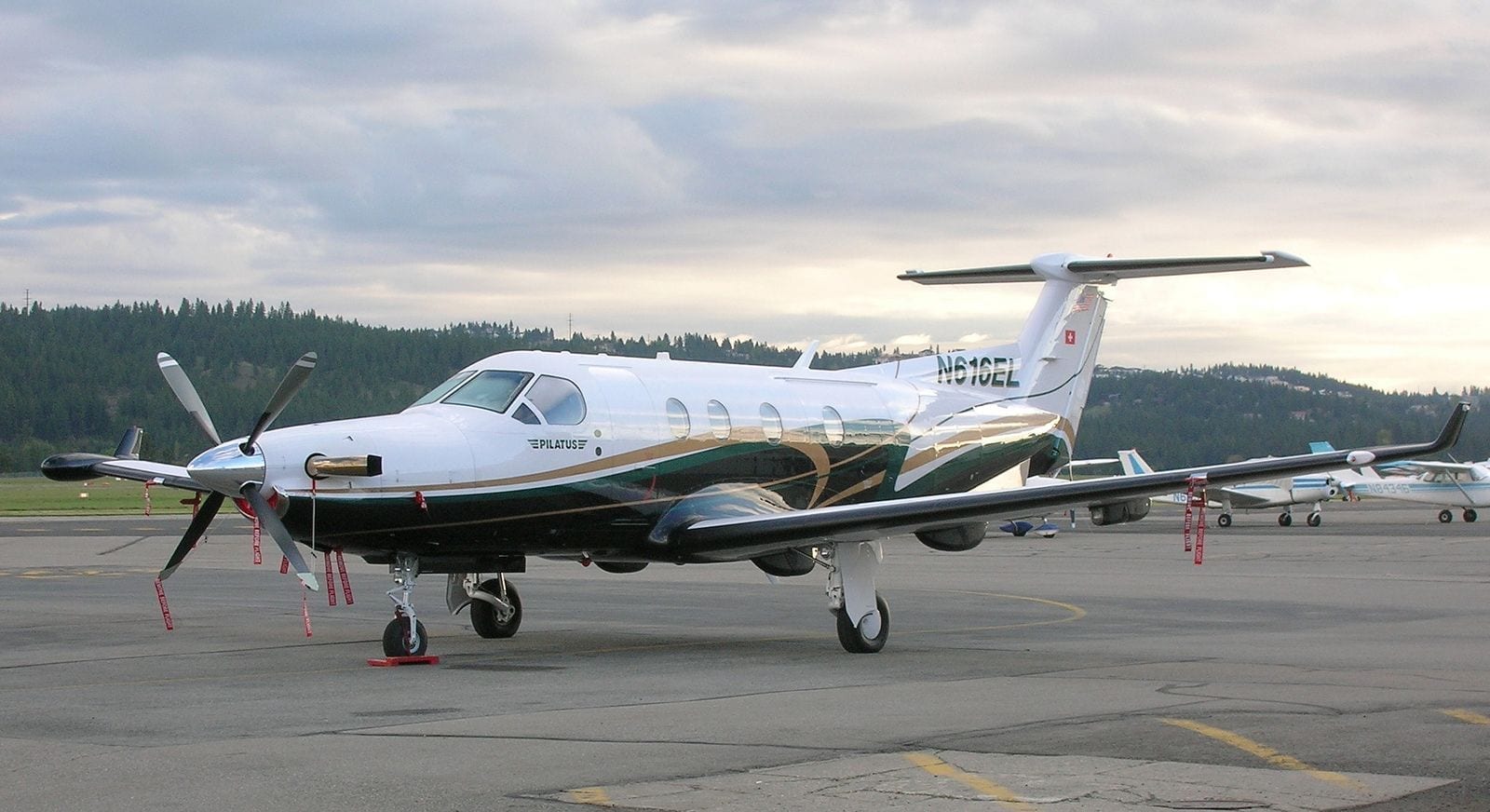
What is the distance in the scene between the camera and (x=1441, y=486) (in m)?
66.2

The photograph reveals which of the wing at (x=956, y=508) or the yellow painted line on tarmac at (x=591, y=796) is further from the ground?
the wing at (x=956, y=508)

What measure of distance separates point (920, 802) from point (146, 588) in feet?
75.2

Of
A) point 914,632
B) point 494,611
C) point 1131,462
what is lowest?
point 914,632

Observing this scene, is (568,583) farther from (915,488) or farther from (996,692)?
(996,692)

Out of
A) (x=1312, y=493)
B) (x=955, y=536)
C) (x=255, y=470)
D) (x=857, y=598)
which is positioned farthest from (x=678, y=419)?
(x=1312, y=493)

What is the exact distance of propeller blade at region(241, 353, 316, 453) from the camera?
15.0 meters

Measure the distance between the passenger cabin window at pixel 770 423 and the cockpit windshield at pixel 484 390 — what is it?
3.29 m

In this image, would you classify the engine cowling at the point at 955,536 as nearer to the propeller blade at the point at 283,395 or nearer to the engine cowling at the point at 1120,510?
the engine cowling at the point at 1120,510

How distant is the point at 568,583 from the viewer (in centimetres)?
3002

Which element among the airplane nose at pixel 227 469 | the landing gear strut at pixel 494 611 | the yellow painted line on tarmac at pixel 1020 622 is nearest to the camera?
the airplane nose at pixel 227 469

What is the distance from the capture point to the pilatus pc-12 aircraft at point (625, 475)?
15445mm

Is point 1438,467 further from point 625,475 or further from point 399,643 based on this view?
point 399,643

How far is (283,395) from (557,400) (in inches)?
125

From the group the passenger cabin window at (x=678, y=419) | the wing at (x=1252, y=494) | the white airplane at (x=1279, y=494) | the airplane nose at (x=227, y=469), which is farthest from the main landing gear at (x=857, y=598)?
the wing at (x=1252, y=494)
